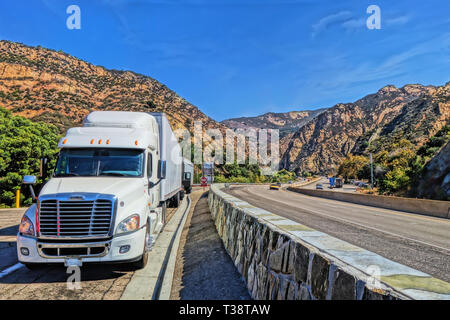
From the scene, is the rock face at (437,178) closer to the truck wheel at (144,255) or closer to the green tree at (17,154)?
the truck wheel at (144,255)

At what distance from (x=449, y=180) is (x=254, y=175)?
3514 inches

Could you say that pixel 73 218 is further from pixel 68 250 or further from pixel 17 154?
pixel 17 154

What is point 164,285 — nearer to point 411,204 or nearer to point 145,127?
point 145,127

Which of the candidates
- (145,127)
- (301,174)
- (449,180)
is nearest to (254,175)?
(301,174)

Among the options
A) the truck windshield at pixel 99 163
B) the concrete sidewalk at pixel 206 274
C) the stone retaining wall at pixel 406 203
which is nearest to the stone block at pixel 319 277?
the concrete sidewalk at pixel 206 274

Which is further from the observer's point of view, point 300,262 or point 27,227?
point 27,227

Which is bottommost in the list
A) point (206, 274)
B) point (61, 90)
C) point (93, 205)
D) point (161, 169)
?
point (206, 274)

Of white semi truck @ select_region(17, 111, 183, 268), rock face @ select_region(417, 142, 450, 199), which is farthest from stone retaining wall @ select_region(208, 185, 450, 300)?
rock face @ select_region(417, 142, 450, 199)

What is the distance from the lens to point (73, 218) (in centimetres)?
554

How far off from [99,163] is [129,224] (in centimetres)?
195

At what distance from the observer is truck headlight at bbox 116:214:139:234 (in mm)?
5754

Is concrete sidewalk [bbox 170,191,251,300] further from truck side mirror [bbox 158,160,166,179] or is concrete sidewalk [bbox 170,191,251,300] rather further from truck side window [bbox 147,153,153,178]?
truck side window [bbox 147,153,153,178]

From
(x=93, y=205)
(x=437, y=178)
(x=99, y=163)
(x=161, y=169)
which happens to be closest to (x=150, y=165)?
(x=161, y=169)

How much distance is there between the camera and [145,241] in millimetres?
6359
